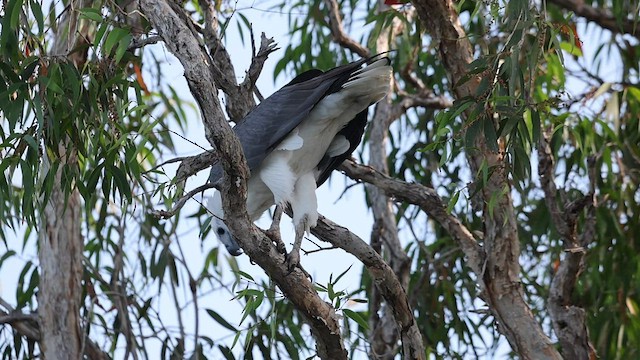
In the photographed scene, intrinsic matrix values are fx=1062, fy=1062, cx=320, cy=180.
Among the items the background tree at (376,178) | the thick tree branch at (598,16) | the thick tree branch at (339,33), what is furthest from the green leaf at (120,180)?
the thick tree branch at (598,16)

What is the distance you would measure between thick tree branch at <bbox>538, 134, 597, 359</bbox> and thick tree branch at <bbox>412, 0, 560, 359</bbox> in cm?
12

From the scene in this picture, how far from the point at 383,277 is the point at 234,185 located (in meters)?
0.79

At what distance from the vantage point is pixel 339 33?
440 centimetres

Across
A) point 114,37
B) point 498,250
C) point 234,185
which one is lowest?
point 234,185

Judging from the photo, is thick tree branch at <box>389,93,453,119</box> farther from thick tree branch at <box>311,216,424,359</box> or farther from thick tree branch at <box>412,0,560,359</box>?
thick tree branch at <box>311,216,424,359</box>

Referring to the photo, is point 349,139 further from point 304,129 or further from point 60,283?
point 60,283

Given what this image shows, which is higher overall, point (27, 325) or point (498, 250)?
point (498, 250)

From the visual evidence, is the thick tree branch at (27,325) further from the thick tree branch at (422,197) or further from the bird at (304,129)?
the thick tree branch at (422,197)

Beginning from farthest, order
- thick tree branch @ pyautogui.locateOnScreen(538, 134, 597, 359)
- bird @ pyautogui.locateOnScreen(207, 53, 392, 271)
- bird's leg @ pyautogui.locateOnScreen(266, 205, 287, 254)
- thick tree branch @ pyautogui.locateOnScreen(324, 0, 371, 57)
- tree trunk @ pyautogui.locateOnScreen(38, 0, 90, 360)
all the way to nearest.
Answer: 1. thick tree branch @ pyautogui.locateOnScreen(324, 0, 371, 57)
2. tree trunk @ pyautogui.locateOnScreen(38, 0, 90, 360)
3. thick tree branch @ pyautogui.locateOnScreen(538, 134, 597, 359)
4. bird @ pyautogui.locateOnScreen(207, 53, 392, 271)
5. bird's leg @ pyautogui.locateOnScreen(266, 205, 287, 254)

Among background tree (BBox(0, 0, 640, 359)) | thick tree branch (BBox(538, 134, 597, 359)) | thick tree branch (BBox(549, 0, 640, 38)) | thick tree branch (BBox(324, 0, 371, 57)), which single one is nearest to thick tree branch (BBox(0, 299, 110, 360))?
background tree (BBox(0, 0, 640, 359))

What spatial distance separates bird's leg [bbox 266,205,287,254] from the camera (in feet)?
10.3

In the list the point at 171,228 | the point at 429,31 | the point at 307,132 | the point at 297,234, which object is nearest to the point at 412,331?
the point at 297,234

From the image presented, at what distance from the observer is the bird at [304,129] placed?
128 inches

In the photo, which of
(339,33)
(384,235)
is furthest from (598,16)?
(384,235)
